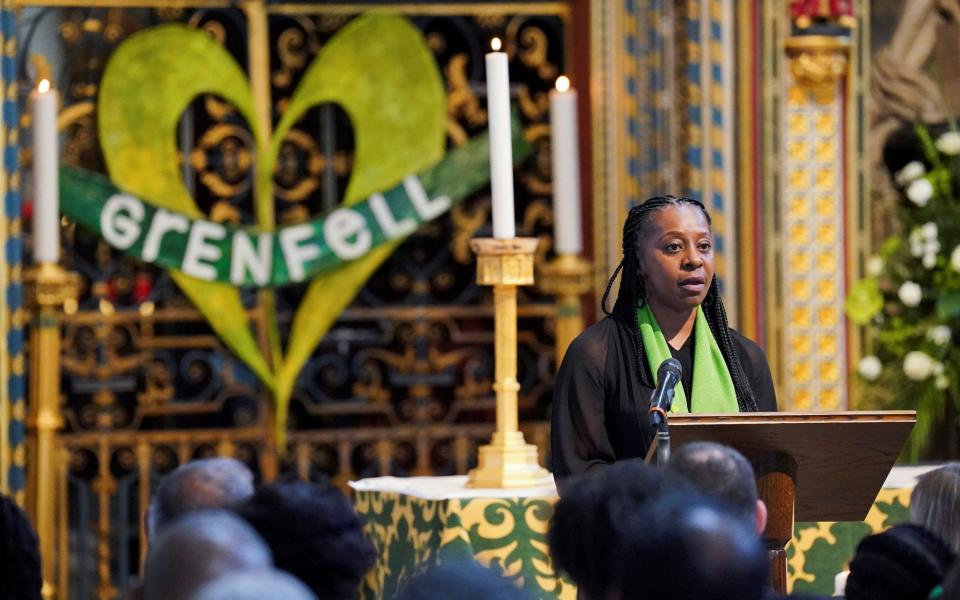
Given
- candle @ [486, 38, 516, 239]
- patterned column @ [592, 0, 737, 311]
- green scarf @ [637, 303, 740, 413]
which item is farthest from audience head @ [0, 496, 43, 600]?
patterned column @ [592, 0, 737, 311]

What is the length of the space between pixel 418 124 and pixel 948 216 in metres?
2.20

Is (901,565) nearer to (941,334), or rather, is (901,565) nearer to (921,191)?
(941,334)

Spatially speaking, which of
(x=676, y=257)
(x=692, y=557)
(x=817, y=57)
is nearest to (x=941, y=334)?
(x=817, y=57)

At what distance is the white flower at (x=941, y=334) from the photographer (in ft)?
23.2

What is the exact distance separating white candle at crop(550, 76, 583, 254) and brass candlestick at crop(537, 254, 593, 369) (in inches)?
10.0

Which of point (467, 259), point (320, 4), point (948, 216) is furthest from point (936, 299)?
point (320, 4)

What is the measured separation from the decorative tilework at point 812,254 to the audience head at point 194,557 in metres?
5.17

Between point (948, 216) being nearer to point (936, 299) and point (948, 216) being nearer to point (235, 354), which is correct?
point (936, 299)

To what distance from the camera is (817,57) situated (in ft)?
24.2

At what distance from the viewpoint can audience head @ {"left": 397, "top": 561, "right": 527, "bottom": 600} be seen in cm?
217

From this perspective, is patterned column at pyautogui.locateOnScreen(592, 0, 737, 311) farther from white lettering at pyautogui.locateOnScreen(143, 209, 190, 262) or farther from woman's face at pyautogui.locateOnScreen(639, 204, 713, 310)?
woman's face at pyautogui.locateOnScreen(639, 204, 713, 310)

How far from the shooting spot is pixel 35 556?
310 centimetres

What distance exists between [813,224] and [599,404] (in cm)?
317

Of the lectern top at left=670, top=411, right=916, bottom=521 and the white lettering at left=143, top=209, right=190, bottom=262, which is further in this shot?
the white lettering at left=143, top=209, right=190, bottom=262
